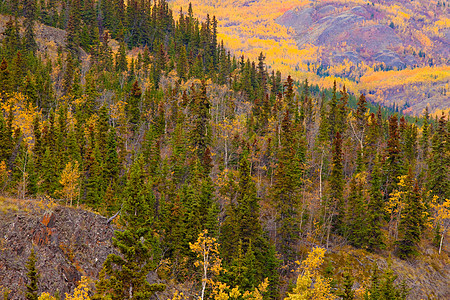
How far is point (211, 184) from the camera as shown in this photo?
55344 millimetres

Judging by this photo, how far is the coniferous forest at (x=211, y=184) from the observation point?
3888 cm

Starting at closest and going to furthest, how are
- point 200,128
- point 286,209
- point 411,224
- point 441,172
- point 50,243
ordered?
point 50,243, point 286,209, point 411,224, point 200,128, point 441,172

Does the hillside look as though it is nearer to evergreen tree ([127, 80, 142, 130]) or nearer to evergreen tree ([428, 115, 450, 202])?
evergreen tree ([127, 80, 142, 130])

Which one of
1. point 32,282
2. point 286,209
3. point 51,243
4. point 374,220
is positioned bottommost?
point 374,220

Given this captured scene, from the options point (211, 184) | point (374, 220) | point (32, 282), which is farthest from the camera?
point (374, 220)

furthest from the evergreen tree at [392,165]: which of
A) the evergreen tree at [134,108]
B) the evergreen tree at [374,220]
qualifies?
the evergreen tree at [134,108]

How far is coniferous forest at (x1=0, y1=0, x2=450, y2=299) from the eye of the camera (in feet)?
128

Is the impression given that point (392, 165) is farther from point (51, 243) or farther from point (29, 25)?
point (29, 25)

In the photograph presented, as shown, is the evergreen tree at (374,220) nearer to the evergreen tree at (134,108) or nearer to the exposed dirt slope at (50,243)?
the exposed dirt slope at (50,243)

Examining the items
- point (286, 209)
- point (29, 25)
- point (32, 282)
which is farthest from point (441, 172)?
point (29, 25)

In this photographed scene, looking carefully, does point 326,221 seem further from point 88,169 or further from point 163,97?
point 163,97

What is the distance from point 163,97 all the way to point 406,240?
7088cm

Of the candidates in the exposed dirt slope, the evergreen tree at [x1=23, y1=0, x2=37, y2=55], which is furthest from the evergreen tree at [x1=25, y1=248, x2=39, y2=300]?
the evergreen tree at [x1=23, y1=0, x2=37, y2=55]

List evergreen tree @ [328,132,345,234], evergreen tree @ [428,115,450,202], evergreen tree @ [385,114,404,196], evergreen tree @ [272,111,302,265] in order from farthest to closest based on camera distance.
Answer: evergreen tree @ [428,115,450,202] → evergreen tree @ [385,114,404,196] → evergreen tree @ [328,132,345,234] → evergreen tree @ [272,111,302,265]
